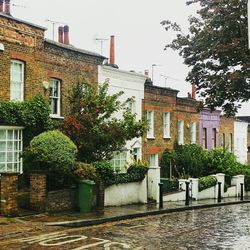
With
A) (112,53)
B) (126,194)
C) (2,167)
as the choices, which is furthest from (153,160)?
(2,167)

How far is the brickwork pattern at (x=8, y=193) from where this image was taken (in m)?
14.4

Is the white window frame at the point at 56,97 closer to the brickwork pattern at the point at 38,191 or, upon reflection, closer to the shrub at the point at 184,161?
the brickwork pattern at the point at 38,191

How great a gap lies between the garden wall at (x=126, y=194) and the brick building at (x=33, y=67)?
13.5 feet

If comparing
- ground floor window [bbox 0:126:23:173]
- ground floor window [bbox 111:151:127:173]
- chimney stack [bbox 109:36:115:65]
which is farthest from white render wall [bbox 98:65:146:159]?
ground floor window [bbox 0:126:23:173]

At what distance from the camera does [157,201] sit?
2198 cm

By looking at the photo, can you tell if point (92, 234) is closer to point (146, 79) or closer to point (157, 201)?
point (157, 201)

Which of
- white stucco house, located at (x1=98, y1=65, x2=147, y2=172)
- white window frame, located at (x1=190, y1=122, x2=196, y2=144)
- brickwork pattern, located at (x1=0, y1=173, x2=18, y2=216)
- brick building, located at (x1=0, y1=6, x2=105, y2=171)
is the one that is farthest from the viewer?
white window frame, located at (x1=190, y1=122, x2=196, y2=144)

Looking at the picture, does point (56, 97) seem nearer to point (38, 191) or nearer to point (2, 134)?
point (2, 134)

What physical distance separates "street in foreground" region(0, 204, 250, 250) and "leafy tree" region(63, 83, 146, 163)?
13.8ft

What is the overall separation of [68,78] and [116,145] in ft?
15.7

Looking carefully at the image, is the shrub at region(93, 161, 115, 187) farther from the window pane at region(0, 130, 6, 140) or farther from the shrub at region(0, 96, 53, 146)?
the window pane at region(0, 130, 6, 140)

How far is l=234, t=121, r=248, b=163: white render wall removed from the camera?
4603cm

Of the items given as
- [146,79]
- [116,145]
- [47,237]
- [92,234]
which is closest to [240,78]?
[116,145]

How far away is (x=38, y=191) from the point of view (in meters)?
15.4
